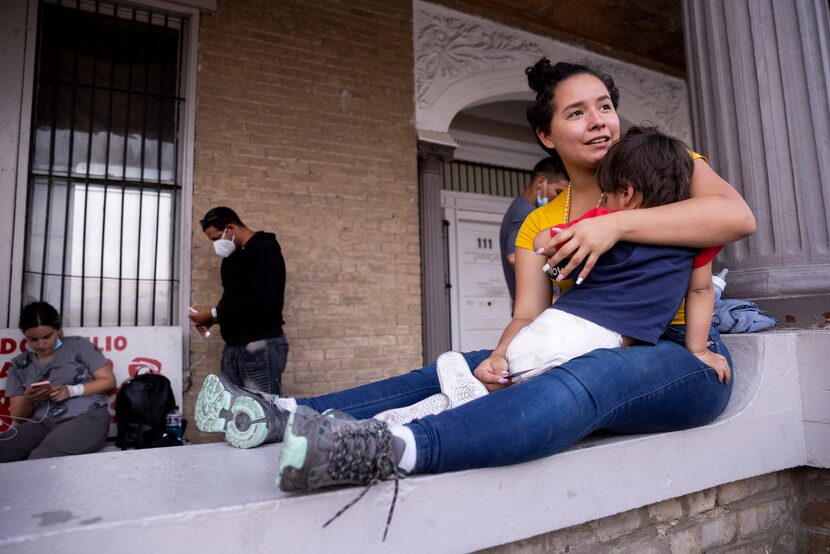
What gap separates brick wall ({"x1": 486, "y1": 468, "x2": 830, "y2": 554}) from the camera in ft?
4.83

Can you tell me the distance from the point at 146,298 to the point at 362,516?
4.08 m

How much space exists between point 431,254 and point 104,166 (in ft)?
9.71

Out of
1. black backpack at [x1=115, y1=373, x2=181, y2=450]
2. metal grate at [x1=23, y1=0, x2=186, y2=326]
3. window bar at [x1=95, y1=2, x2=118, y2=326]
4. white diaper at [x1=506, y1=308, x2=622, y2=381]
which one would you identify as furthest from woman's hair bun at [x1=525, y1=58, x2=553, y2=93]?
window bar at [x1=95, y1=2, x2=118, y2=326]

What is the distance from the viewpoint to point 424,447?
118cm

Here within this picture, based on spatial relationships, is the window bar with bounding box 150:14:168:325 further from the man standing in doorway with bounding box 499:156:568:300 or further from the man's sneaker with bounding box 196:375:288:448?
the man's sneaker with bounding box 196:375:288:448

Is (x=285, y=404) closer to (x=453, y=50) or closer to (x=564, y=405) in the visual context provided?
(x=564, y=405)

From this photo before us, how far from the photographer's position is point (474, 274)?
6824 mm

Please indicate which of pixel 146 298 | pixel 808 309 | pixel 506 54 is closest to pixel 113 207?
pixel 146 298

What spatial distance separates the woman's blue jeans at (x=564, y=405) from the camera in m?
1.22

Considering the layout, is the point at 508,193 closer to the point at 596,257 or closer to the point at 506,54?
the point at 506,54

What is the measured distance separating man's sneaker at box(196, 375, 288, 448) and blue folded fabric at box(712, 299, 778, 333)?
1653mm

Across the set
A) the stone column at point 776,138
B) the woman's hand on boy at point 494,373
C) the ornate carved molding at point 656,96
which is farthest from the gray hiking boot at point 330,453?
the ornate carved molding at point 656,96

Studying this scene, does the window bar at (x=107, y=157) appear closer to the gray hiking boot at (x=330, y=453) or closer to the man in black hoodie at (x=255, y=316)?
the man in black hoodie at (x=255, y=316)

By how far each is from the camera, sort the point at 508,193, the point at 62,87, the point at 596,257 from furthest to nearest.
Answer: the point at 508,193 → the point at 62,87 → the point at 596,257
